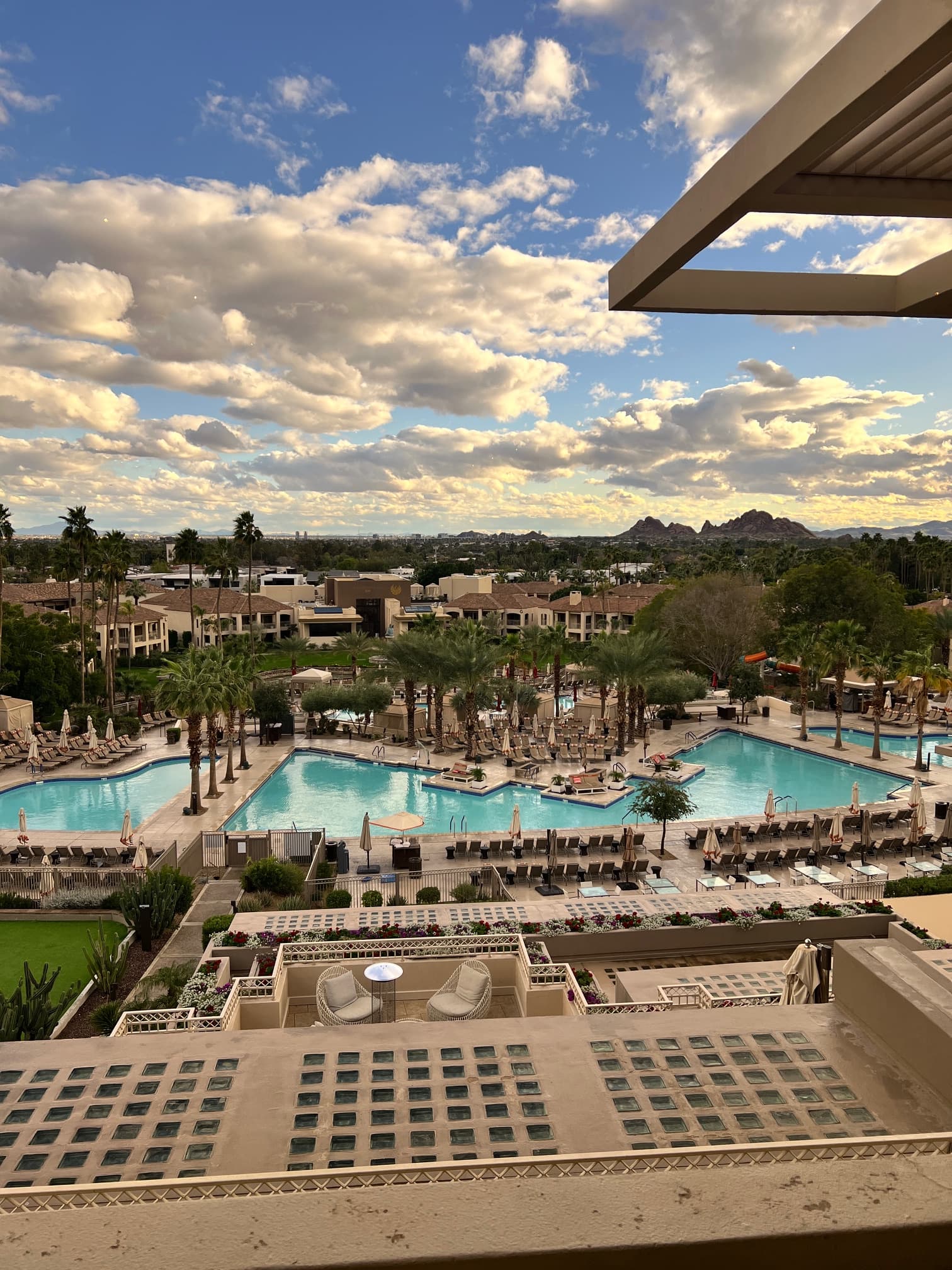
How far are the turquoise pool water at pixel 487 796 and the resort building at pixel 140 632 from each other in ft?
101

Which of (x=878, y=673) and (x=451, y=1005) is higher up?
(x=878, y=673)

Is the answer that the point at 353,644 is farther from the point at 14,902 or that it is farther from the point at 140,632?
the point at 14,902

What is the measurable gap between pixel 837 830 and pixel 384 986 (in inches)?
532

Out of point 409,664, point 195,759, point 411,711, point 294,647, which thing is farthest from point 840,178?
point 294,647

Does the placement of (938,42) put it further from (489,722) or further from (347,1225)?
(489,722)

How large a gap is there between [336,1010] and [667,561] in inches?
6186

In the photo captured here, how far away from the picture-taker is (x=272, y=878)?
A: 16.8 m

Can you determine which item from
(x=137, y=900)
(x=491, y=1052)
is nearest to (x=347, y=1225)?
(x=491, y=1052)

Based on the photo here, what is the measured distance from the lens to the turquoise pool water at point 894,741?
106ft

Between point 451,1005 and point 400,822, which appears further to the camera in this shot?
point 400,822

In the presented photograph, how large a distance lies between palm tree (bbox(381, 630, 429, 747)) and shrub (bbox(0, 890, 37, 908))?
17.3 metres

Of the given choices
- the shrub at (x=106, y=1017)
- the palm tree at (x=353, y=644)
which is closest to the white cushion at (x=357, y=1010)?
the shrub at (x=106, y=1017)

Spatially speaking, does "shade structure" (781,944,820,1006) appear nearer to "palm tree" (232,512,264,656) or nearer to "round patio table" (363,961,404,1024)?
"round patio table" (363,961,404,1024)

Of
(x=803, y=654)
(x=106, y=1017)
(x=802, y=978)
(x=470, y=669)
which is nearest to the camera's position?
(x=802, y=978)
